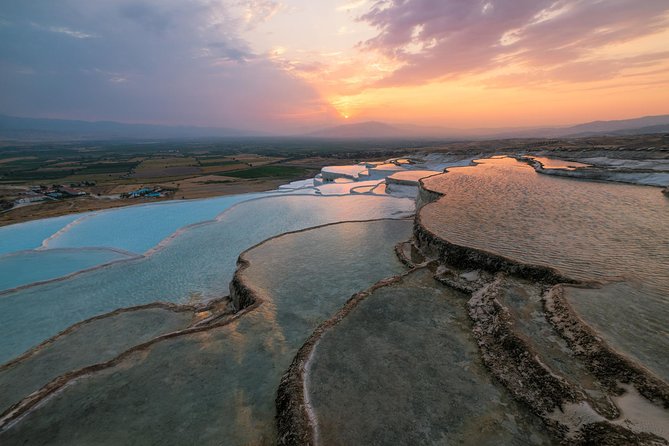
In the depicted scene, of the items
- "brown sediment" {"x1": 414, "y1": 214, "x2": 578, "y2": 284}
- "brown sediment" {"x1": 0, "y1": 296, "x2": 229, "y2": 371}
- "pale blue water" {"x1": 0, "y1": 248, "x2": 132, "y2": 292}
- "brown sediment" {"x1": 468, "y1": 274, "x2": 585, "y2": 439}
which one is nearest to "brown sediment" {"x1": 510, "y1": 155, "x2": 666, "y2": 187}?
"brown sediment" {"x1": 414, "y1": 214, "x2": 578, "y2": 284}

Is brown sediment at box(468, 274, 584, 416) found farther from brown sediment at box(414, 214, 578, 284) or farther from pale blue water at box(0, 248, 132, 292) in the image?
pale blue water at box(0, 248, 132, 292)

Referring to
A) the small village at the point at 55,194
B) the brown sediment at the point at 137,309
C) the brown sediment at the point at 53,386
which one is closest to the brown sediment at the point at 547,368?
the brown sediment at the point at 53,386

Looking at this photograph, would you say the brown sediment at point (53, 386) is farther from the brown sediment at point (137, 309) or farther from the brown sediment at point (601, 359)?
the brown sediment at point (601, 359)

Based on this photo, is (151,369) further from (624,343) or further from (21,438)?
(624,343)

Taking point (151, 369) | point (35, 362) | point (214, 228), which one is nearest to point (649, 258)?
point (151, 369)

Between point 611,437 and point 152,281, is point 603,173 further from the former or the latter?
point 152,281

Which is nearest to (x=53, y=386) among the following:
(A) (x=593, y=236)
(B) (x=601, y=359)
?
(B) (x=601, y=359)
